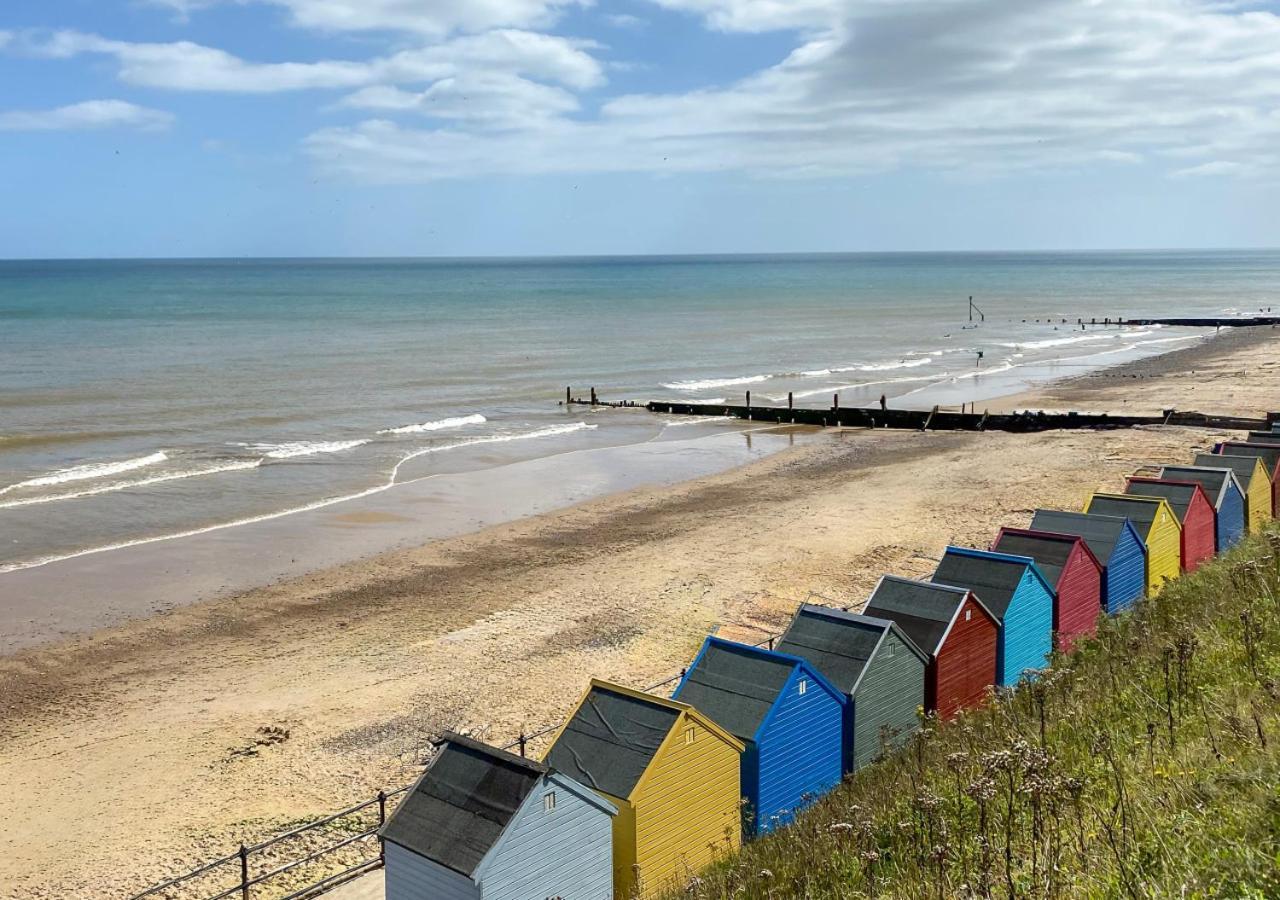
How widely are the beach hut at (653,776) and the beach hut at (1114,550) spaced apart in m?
8.04

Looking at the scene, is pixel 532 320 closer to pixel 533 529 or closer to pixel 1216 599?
pixel 533 529

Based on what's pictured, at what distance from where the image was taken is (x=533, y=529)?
30328 mm

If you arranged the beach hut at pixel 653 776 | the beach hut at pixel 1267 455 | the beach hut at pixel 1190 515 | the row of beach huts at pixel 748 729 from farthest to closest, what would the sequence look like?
the beach hut at pixel 1267 455
the beach hut at pixel 1190 515
the beach hut at pixel 653 776
the row of beach huts at pixel 748 729

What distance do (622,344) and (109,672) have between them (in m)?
71.1

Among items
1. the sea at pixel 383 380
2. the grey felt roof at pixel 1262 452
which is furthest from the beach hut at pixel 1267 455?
the sea at pixel 383 380

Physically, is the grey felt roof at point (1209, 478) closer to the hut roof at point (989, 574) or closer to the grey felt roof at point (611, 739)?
the hut roof at point (989, 574)

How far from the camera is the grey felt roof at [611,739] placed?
33.4ft

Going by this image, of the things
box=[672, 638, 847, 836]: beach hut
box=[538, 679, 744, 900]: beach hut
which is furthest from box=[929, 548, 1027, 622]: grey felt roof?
box=[538, 679, 744, 900]: beach hut

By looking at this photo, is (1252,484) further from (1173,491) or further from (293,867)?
(293,867)

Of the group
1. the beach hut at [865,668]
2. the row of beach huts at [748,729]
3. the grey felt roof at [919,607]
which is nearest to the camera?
the row of beach huts at [748,729]

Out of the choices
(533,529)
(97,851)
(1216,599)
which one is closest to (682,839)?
(1216,599)

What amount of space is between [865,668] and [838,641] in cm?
55

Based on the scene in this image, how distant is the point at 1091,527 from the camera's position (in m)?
16.5

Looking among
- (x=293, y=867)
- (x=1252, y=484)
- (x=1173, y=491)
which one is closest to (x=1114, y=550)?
(x=1173, y=491)
